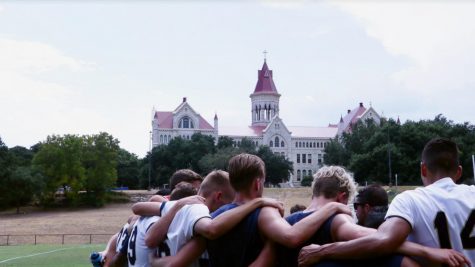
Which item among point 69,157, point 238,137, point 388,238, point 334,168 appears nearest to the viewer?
point 388,238

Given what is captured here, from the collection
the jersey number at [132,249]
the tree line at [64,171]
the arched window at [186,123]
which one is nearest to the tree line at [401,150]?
the tree line at [64,171]

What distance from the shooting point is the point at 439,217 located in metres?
3.88

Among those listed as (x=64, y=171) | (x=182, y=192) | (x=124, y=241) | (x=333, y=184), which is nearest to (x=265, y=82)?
(x=64, y=171)

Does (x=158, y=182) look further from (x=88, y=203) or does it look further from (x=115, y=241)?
(x=115, y=241)

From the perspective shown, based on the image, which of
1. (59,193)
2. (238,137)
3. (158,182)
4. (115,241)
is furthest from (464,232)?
(238,137)

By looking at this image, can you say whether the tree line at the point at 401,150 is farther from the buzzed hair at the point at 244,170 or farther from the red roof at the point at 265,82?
the buzzed hair at the point at 244,170

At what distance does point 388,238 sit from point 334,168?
848 mm

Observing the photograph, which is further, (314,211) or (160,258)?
(160,258)

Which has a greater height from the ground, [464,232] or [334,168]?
[334,168]

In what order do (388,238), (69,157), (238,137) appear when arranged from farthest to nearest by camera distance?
1. (238,137)
2. (69,157)
3. (388,238)

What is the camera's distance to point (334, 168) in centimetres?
443

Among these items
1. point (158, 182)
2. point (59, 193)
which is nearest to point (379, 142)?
point (158, 182)

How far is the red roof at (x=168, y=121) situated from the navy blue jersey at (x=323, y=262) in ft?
427

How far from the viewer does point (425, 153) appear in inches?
167
